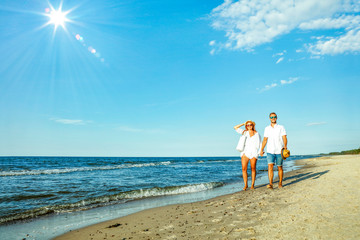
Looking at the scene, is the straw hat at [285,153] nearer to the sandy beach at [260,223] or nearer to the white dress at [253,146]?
the white dress at [253,146]

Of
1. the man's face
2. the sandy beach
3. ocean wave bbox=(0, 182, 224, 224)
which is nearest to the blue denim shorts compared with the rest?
the man's face

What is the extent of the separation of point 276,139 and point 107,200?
6.33 m

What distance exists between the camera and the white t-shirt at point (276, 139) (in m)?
7.07

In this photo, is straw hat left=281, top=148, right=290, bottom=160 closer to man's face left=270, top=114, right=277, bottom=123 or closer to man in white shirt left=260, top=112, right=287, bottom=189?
man in white shirt left=260, top=112, right=287, bottom=189

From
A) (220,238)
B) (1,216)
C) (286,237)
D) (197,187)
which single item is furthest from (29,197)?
(286,237)

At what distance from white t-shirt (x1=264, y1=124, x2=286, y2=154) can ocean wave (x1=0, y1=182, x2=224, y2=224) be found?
4.22 m

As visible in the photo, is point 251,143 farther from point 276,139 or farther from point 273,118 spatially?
point 273,118

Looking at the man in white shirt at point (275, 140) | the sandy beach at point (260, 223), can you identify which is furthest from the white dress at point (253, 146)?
the sandy beach at point (260, 223)

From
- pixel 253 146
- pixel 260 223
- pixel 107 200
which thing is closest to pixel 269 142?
pixel 253 146

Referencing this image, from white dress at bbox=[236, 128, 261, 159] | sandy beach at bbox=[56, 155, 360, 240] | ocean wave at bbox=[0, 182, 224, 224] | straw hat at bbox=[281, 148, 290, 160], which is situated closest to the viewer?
sandy beach at bbox=[56, 155, 360, 240]

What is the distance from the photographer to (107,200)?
776 centimetres

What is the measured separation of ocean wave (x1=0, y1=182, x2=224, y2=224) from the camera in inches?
231

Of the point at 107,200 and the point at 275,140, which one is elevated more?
the point at 275,140

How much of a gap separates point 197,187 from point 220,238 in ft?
24.0
